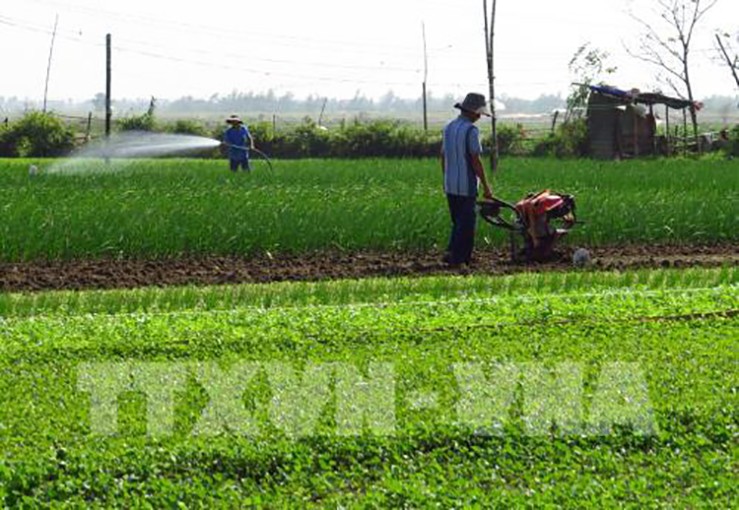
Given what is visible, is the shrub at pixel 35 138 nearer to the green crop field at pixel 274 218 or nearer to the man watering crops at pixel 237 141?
the man watering crops at pixel 237 141

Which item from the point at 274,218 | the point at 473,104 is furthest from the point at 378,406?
the point at 274,218

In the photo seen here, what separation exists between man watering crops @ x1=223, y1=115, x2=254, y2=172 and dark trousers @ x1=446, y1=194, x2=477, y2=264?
11.1 metres

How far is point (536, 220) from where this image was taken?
1379 cm

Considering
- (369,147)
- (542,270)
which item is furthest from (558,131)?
(542,270)

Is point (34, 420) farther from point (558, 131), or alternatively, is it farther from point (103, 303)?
point (558, 131)

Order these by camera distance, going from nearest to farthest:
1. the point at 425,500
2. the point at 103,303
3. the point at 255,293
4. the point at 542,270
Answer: the point at 425,500 < the point at 103,303 < the point at 255,293 < the point at 542,270

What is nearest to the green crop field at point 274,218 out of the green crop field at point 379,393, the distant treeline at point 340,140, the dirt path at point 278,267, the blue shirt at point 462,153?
the dirt path at point 278,267

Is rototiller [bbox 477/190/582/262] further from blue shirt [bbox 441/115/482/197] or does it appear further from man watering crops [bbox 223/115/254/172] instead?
man watering crops [bbox 223/115/254/172]

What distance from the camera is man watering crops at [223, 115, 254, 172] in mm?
24703

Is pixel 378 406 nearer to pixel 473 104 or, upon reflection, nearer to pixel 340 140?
pixel 473 104

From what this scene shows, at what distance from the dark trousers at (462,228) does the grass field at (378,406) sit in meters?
3.48

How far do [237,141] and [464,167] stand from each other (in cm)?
1235

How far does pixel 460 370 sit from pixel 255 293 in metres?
4.72

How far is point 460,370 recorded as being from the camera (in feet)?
25.0
